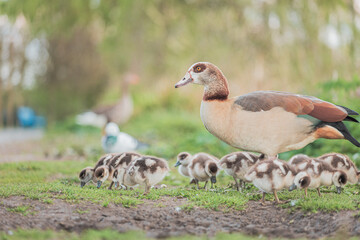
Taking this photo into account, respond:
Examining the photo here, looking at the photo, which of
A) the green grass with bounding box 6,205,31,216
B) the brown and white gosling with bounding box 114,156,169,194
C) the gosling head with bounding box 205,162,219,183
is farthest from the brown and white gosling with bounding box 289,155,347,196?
the green grass with bounding box 6,205,31,216

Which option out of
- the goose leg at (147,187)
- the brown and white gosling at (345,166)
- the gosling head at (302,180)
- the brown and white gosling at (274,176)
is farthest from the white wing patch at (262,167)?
the goose leg at (147,187)

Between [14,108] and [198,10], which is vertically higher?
[198,10]

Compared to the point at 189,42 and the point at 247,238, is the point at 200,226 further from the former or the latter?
the point at 189,42

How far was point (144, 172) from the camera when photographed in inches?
225

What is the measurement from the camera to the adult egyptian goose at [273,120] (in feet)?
18.6

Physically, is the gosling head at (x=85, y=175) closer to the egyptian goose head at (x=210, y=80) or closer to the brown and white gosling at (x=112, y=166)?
the brown and white gosling at (x=112, y=166)

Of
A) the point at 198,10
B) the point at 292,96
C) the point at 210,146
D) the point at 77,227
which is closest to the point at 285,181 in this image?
the point at 292,96

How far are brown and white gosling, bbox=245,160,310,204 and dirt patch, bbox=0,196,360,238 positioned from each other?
278 mm

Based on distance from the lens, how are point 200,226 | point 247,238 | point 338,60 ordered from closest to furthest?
1. point 247,238
2. point 200,226
3. point 338,60

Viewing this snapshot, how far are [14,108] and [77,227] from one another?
1824 cm

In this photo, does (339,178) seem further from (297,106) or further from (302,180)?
(297,106)

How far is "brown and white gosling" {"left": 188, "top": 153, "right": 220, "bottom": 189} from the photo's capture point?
20.3 feet

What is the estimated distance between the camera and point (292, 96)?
19.1 ft

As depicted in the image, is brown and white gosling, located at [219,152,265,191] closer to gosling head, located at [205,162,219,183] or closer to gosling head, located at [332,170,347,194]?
gosling head, located at [205,162,219,183]
